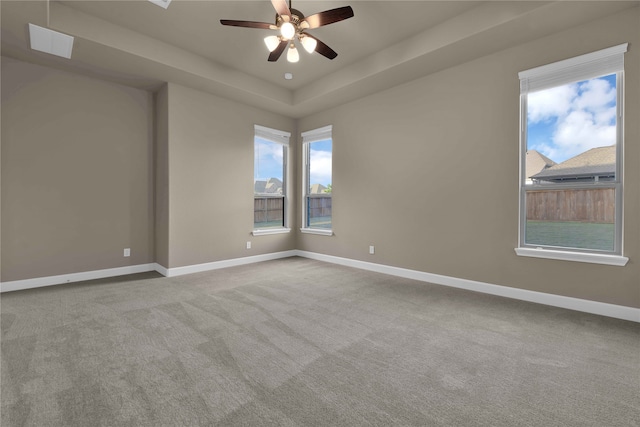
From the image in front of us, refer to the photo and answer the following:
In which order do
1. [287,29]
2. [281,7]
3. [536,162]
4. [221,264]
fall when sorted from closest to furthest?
[281,7], [287,29], [536,162], [221,264]

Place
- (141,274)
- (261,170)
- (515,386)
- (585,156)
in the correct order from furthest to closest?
1. (261,170)
2. (141,274)
3. (585,156)
4. (515,386)

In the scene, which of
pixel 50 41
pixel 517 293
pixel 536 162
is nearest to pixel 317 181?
pixel 536 162

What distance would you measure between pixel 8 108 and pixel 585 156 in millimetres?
6432

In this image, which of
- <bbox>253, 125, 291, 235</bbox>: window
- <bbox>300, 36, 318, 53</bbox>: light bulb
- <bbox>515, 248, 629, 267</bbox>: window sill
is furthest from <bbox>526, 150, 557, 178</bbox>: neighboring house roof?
<bbox>253, 125, 291, 235</bbox>: window

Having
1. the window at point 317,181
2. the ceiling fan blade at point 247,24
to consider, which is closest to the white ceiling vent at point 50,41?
the ceiling fan blade at point 247,24

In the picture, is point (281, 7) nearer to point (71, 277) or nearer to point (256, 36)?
point (256, 36)

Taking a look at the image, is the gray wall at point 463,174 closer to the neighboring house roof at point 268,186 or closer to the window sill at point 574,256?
the window sill at point 574,256

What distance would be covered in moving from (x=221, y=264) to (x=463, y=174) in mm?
3882

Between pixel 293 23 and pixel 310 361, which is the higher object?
pixel 293 23

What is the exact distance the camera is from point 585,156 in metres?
2.86

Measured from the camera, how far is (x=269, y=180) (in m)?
5.52

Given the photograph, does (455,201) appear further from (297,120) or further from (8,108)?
(8,108)

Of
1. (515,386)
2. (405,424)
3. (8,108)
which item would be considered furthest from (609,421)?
(8,108)

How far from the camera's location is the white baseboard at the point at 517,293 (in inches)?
104
